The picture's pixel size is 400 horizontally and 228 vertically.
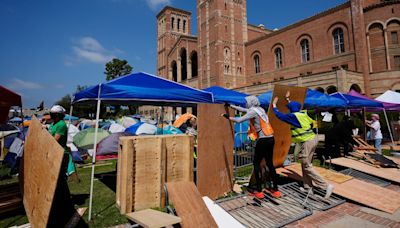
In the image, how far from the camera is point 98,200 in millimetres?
5348

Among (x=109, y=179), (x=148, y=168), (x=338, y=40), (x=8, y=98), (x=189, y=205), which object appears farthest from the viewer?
(x=338, y=40)

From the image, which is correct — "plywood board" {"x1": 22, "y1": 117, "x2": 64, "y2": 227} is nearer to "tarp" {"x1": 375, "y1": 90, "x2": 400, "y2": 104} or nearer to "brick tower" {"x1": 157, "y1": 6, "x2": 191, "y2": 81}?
"tarp" {"x1": 375, "y1": 90, "x2": 400, "y2": 104}

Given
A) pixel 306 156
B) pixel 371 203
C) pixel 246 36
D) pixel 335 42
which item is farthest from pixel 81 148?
pixel 246 36

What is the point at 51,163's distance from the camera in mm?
3285

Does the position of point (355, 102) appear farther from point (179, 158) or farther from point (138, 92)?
point (138, 92)

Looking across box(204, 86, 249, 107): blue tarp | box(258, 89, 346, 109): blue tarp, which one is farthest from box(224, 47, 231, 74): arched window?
box(204, 86, 249, 107): blue tarp

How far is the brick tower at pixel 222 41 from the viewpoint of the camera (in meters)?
39.0

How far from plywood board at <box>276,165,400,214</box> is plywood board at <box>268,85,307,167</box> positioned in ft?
5.42

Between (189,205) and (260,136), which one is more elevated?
(260,136)

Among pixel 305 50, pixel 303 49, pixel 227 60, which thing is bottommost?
pixel 305 50

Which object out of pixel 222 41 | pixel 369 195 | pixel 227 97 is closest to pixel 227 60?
pixel 222 41

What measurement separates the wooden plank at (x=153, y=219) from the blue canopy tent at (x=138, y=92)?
1429mm

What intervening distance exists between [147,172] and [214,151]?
66.5 inches

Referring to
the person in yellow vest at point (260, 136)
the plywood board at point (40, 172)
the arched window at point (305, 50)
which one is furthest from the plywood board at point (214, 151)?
the arched window at point (305, 50)
